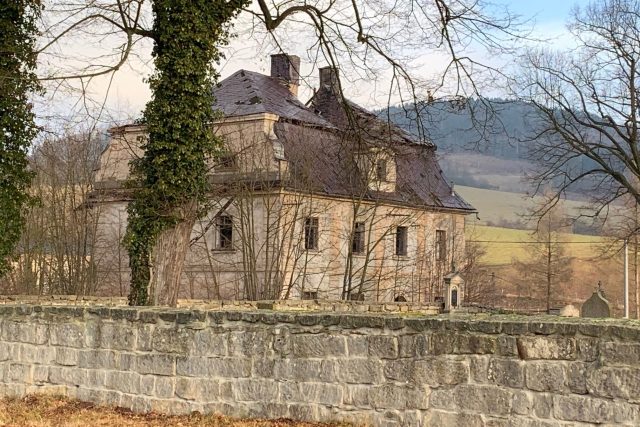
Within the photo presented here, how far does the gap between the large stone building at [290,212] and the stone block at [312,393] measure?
20.1 meters

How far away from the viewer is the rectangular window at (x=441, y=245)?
149ft

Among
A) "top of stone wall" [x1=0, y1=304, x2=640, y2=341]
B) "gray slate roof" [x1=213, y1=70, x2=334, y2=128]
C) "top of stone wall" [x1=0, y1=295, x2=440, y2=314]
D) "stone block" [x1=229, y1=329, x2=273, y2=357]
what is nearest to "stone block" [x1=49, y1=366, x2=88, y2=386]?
"top of stone wall" [x1=0, y1=304, x2=640, y2=341]

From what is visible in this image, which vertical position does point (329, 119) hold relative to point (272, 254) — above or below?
above

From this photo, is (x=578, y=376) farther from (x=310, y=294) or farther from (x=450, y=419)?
(x=310, y=294)

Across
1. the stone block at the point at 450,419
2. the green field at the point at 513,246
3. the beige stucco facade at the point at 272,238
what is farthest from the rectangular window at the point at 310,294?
the green field at the point at 513,246

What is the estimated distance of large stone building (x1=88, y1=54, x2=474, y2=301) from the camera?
32906mm

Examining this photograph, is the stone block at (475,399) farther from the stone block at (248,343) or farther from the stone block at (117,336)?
the stone block at (117,336)

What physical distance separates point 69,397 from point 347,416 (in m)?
3.70

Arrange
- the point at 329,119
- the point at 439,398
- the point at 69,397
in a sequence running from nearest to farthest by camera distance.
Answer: the point at 439,398 → the point at 69,397 → the point at 329,119

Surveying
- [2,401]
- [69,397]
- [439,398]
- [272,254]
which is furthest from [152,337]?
[272,254]

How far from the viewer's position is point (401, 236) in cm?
4412

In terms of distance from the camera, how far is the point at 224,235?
125 ft

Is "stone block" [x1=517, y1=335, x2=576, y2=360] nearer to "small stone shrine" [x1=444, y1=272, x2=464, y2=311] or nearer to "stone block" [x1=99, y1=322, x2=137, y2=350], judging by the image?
"stone block" [x1=99, y1=322, x2=137, y2=350]

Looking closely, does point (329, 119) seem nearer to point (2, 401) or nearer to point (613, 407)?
point (2, 401)
